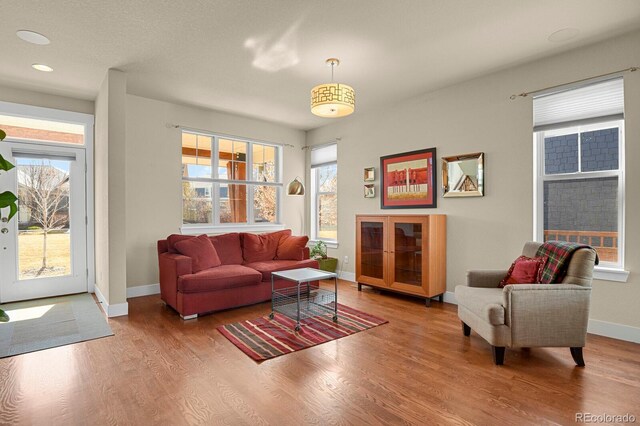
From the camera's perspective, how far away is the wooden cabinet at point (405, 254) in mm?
4219

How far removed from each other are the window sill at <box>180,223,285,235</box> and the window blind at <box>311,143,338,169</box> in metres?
1.39

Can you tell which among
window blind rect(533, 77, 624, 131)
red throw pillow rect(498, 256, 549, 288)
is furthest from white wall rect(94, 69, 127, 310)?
window blind rect(533, 77, 624, 131)

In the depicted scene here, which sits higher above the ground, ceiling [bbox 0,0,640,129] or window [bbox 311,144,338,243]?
ceiling [bbox 0,0,640,129]

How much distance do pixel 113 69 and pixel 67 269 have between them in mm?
2836

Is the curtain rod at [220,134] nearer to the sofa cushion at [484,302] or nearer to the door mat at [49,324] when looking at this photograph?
the door mat at [49,324]

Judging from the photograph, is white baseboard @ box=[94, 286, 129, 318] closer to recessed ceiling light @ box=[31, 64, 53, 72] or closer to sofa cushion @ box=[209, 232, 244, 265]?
sofa cushion @ box=[209, 232, 244, 265]

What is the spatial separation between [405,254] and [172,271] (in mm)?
2903

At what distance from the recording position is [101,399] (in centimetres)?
215

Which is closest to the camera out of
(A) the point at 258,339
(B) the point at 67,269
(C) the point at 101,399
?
(C) the point at 101,399

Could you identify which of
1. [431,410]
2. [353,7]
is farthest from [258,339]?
[353,7]

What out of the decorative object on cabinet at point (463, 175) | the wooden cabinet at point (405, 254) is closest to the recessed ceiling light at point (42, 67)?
the wooden cabinet at point (405, 254)

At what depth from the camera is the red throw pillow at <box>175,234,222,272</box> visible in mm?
4184

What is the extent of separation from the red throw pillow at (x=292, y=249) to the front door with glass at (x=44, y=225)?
9.09 ft

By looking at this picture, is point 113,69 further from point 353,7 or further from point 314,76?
point 353,7
